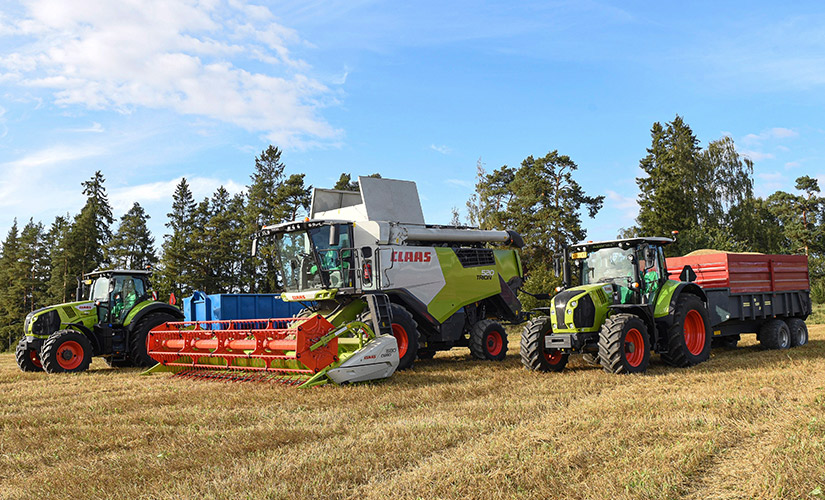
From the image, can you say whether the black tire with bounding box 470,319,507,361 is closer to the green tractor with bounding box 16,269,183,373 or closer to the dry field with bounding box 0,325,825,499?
the dry field with bounding box 0,325,825,499

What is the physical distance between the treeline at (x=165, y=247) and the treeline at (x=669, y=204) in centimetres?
1055

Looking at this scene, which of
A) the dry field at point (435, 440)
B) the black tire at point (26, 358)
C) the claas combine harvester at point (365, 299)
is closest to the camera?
the dry field at point (435, 440)

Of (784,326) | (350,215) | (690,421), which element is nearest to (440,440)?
(690,421)

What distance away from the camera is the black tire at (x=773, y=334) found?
39.2 feet

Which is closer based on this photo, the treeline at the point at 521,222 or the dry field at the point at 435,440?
the dry field at the point at 435,440

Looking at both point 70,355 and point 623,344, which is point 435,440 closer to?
point 623,344

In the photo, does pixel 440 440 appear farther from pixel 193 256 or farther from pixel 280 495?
pixel 193 256

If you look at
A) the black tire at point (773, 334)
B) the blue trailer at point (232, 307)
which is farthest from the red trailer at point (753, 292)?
the blue trailer at point (232, 307)

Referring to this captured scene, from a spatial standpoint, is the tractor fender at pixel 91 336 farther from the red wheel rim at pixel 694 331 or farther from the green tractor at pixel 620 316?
the red wheel rim at pixel 694 331

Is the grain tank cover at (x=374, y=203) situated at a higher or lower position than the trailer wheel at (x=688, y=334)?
higher

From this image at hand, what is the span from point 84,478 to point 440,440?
2.59 m

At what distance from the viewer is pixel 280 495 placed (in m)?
3.73

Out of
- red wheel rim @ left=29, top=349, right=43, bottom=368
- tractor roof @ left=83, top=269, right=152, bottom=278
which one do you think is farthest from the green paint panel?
red wheel rim @ left=29, top=349, right=43, bottom=368

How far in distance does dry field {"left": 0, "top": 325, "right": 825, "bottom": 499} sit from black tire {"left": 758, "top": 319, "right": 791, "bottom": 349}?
155 inches
